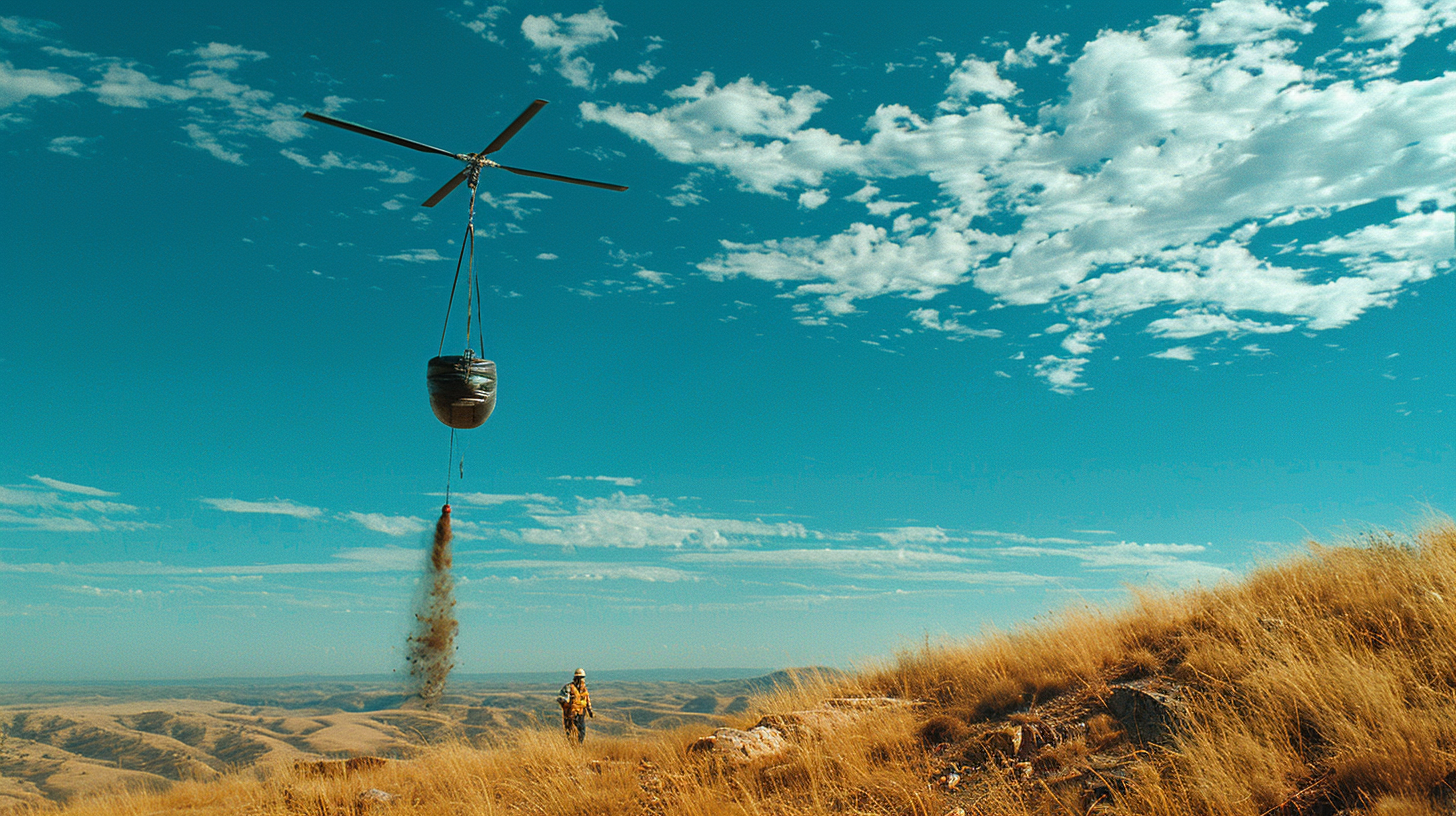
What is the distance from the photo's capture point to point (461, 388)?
9039 millimetres

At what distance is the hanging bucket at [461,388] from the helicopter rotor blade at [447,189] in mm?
2492

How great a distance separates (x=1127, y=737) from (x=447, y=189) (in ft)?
34.4

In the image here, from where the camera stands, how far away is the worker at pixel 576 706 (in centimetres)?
1455

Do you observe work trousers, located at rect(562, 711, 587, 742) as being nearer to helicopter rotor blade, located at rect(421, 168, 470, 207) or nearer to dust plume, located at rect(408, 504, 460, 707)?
dust plume, located at rect(408, 504, 460, 707)

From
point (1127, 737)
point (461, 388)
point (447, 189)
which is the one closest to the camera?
point (1127, 737)

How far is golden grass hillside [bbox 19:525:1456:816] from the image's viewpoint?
6156mm

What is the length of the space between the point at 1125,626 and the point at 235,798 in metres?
14.4

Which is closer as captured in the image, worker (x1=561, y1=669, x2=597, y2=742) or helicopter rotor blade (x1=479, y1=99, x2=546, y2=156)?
helicopter rotor blade (x1=479, y1=99, x2=546, y2=156)

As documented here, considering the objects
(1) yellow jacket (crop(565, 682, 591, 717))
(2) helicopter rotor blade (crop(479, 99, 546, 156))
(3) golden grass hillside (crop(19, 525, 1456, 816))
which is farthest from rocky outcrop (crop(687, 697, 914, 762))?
(2) helicopter rotor blade (crop(479, 99, 546, 156))

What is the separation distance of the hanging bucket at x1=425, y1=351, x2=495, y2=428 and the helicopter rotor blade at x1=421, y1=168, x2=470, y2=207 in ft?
8.18

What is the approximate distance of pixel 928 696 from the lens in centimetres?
1156

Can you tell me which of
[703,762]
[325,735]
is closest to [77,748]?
[325,735]

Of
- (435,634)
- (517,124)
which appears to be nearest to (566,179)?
(517,124)

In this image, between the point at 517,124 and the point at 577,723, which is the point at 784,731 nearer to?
the point at 577,723
